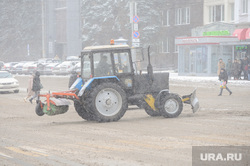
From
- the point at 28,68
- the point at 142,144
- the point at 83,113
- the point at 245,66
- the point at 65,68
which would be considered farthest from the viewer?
the point at 28,68

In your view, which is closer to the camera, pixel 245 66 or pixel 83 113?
pixel 83 113

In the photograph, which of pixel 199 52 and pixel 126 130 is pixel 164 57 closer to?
pixel 199 52

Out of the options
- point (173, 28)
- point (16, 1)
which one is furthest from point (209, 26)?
point (16, 1)

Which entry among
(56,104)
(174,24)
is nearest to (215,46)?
(174,24)

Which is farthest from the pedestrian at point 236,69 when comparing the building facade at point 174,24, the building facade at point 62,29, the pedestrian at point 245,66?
the building facade at point 62,29

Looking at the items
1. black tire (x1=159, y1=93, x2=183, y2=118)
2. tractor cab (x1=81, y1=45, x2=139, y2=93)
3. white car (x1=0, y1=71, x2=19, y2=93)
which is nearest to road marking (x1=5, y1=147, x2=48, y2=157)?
tractor cab (x1=81, y1=45, x2=139, y2=93)

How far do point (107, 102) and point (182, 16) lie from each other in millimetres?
45023

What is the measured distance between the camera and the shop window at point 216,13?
1997 inches

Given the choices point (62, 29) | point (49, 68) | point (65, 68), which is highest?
point (62, 29)

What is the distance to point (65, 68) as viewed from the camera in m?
49.3

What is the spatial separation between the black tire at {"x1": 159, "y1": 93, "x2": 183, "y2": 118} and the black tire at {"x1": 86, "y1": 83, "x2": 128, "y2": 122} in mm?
1160

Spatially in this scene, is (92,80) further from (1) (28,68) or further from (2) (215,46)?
(1) (28,68)

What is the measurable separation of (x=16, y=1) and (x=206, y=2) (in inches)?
1738

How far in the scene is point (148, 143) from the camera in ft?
32.9
